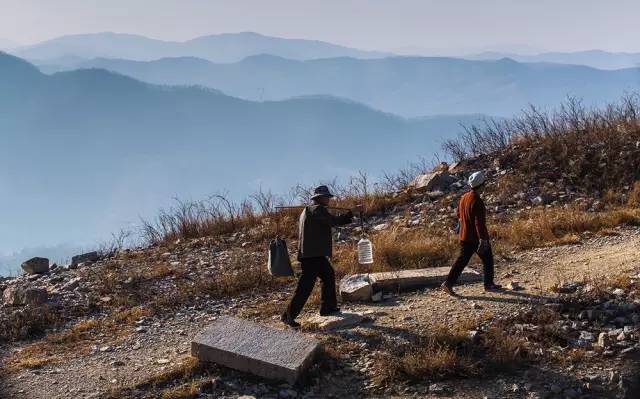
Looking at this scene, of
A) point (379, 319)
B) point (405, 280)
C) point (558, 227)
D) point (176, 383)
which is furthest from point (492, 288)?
point (176, 383)

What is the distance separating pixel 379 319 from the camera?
7629mm

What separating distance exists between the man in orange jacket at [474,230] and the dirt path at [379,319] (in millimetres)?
352

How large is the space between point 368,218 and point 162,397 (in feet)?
28.3

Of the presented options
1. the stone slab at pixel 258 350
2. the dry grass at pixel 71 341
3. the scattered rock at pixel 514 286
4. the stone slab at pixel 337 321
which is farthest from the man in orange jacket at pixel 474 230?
the dry grass at pixel 71 341

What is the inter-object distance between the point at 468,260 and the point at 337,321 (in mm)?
1888

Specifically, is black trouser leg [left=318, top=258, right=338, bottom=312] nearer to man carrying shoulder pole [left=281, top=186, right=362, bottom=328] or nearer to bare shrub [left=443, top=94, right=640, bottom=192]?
man carrying shoulder pole [left=281, top=186, right=362, bottom=328]

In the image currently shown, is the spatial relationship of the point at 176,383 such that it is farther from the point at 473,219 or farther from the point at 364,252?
the point at 473,219

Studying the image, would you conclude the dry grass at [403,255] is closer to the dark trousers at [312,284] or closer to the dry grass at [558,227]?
the dry grass at [558,227]

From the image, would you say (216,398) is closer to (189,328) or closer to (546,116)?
(189,328)

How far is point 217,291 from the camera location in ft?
31.1

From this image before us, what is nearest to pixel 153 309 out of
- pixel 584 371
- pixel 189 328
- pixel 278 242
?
pixel 189 328

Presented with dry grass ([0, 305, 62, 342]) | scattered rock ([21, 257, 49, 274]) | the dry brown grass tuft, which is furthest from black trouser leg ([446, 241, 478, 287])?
scattered rock ([21, 257, 49, 274])

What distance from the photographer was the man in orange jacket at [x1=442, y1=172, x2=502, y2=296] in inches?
305

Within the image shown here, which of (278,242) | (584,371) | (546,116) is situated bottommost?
(584,371)
